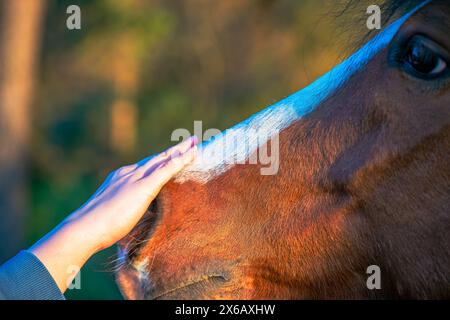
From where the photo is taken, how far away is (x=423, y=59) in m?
2.45

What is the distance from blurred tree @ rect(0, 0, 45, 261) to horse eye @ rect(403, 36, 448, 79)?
8442 mm

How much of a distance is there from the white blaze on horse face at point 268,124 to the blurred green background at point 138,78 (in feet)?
35.0

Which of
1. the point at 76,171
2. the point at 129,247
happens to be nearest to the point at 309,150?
the point at 129,247

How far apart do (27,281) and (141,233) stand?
51 centimetres

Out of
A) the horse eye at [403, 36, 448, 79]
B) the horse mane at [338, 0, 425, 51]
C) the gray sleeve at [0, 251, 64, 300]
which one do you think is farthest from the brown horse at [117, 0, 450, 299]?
the gray sleeve at [0, 251, 64, 300]

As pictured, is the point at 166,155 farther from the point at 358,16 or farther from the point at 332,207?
the point at 358,16

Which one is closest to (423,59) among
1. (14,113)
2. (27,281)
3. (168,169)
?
(168,169)

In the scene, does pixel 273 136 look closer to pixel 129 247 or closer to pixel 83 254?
pixel 129 247

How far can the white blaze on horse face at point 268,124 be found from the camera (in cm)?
267

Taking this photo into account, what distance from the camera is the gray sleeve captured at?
2219 millimetres

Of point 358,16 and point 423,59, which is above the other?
point 358,16

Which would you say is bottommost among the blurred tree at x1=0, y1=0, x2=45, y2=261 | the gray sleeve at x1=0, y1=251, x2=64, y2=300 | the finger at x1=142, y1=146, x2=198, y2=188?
the gray sleeve at x1=0, y1=251, x2=64, y2=300

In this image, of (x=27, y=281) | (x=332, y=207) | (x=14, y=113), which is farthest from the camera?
(x=14, y=113)

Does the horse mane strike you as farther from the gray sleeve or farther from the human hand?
the gray sleeve
